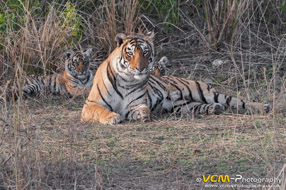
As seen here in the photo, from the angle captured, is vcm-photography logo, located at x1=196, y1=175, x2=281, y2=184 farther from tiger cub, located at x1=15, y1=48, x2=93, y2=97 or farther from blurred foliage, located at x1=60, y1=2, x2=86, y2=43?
blurred foliage, located at x1=60, y1=2, x2=86, y2=43

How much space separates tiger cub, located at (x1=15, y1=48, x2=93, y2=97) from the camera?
7.93 m

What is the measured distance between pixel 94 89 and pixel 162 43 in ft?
9.80

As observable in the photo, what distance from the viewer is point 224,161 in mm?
4465

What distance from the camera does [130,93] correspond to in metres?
6.14

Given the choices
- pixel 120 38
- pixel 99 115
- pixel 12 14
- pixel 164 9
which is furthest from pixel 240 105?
pixel 12 14

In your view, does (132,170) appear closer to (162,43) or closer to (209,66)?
(209,66)

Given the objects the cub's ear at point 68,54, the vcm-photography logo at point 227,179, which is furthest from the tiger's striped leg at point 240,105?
the cub's ear at point 68,54

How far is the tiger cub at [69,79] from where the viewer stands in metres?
7.93

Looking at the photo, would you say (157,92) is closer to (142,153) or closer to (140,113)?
(140,113)

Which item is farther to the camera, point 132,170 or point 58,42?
point 58,42

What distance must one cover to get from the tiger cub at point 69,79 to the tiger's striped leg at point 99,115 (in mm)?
1917

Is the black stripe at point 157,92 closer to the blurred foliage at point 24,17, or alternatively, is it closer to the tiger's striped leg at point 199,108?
the tiger's striped leg at point 199,108

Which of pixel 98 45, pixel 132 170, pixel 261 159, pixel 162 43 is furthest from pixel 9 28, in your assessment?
pixel 261 159

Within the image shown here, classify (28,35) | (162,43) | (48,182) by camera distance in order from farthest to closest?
(162,43) < (28,35) < (48,182)
